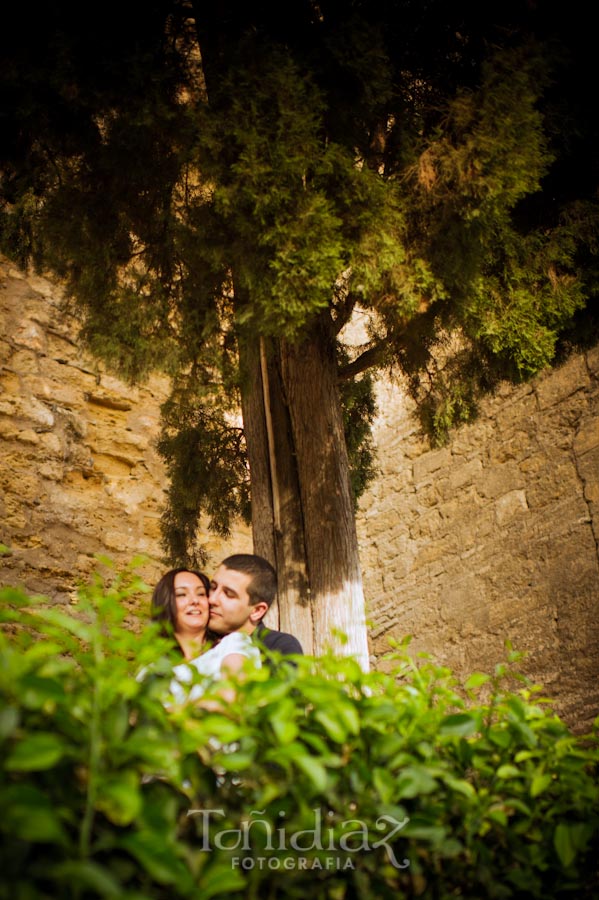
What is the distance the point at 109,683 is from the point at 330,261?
200 centimetres

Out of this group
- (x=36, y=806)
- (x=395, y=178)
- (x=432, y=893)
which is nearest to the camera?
(x=36, y=806)

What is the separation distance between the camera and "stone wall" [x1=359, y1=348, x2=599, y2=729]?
5.66m

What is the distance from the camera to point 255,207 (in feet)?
9.68

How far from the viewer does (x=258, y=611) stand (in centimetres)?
329

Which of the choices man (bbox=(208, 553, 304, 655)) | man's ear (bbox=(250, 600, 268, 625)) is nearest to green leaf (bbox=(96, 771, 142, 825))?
man (bbox=(208, 553, 304, 655))

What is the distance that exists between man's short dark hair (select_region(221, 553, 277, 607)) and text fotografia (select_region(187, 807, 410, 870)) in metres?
1.67

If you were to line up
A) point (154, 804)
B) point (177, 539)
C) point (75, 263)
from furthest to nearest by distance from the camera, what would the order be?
point (177, 539) < point (75, 263) < point (154, 804)

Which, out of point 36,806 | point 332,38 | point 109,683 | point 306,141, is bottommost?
point 36,806

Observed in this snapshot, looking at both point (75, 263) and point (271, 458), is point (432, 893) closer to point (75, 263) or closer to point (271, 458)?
point (271, 458)

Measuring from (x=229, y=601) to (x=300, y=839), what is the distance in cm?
168

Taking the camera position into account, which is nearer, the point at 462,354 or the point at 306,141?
the point at 306,141

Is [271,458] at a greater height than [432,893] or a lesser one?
greater

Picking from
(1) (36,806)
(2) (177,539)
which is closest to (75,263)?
A: (2) (177,539)

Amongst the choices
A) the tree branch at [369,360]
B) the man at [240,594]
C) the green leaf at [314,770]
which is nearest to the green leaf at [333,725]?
the green leaf at [314,770]
